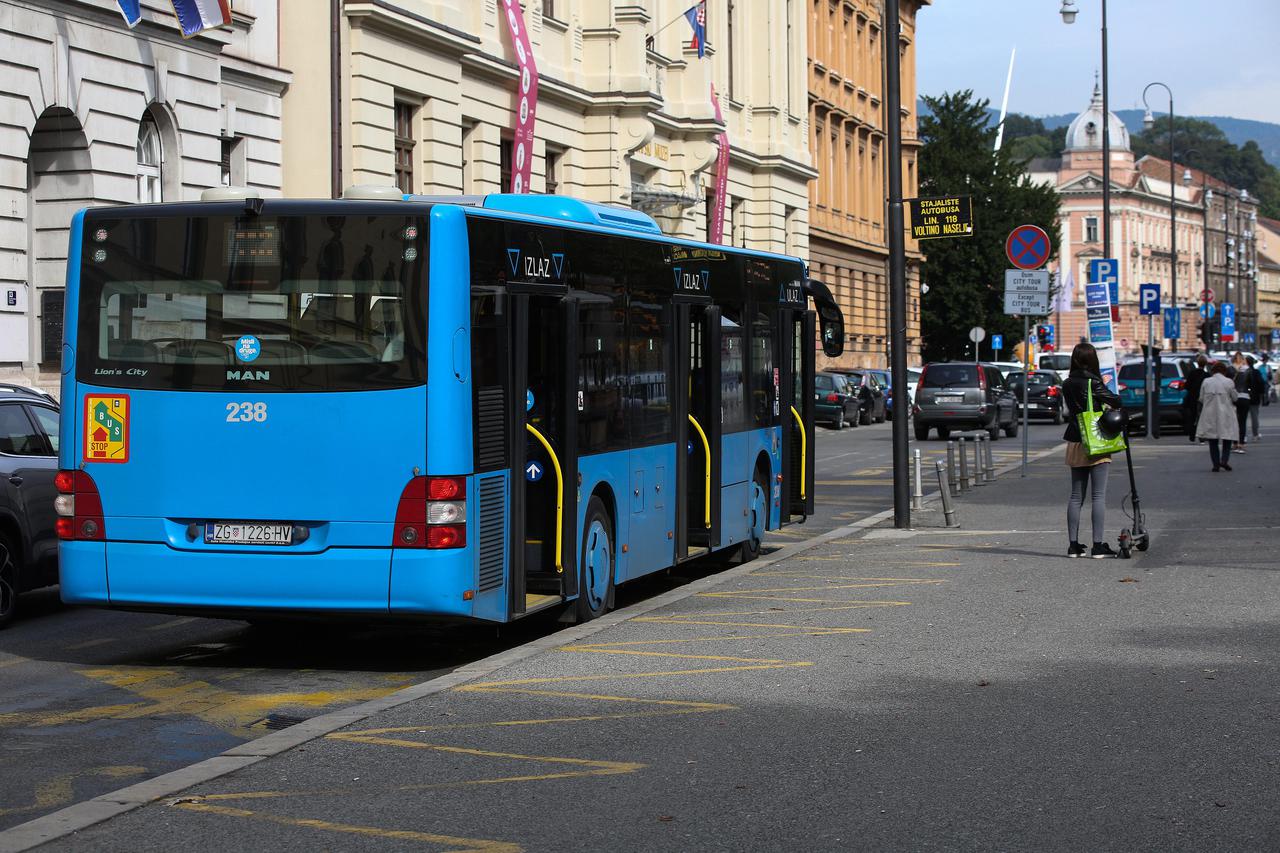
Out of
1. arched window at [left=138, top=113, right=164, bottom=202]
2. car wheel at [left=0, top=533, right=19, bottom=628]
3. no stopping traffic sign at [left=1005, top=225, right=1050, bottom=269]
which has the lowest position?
car wheel at [left=0, top=533, right=19, bottom=628]

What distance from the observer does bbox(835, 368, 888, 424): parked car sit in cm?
5509

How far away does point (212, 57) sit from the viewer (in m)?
27.9

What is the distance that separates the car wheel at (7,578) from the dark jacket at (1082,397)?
844 centimetres

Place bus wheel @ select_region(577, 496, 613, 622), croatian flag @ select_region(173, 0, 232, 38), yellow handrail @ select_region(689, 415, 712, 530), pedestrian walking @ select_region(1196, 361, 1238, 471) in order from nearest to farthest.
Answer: bus wheel @ select_region(577, 496, 613, 622) < yellow handrail @ select_region(689, 415, 712, 530) < croatian flag @ select_region(173, 0, 232, 38) < pedestrian walking @ select_region(1196, 361, 1238, 471)

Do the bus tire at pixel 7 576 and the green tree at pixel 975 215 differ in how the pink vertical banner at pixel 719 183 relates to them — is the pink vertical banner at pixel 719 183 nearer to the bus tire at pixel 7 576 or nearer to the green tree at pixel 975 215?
the bus tire at pixel 7 576

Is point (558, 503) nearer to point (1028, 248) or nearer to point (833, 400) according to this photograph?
point (1028, 248)

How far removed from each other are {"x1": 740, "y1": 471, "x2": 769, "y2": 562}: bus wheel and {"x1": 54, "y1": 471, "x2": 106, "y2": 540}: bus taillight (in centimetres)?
718

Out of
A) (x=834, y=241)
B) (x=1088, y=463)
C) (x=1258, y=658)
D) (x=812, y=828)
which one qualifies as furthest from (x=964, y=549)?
(x=834, y=241)

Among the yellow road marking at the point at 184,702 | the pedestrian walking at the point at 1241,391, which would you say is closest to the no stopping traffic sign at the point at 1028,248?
the pedestrian walking at the point at 1241,391

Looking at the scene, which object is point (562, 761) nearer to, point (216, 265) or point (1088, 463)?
point (216, 265)

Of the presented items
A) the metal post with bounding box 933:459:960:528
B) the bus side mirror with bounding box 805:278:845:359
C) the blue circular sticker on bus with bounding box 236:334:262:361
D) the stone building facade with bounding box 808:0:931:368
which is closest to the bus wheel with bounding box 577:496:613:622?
the blue circular sticker on bus with bounding box 236:334:262:361

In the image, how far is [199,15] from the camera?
26.6 metres

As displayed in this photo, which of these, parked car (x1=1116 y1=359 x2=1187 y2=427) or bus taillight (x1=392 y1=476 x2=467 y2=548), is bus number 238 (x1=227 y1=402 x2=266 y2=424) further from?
parked car (x1=1116 y1=359 x2=1187 y2=427)

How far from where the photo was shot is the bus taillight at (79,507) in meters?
11.4
